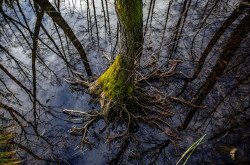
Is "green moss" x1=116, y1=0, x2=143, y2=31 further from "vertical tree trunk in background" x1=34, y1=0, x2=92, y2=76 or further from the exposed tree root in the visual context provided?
"vertical tree trunk in background" x1=34, y1=0, x2=92, y2=76

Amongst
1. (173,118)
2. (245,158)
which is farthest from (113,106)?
(245,158)

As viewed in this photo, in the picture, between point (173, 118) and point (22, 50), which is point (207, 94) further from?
point (22, 50)

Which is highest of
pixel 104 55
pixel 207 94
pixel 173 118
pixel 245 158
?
pixel 104 55

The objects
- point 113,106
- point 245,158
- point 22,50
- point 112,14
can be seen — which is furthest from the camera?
point 112,14

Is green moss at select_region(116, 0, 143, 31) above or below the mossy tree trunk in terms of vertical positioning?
above

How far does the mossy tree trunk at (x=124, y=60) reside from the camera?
3.09m

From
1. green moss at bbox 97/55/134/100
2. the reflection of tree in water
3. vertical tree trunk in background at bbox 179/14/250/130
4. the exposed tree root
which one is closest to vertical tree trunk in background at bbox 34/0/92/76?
the reflection of tree in water

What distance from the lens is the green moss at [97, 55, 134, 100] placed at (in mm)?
3924

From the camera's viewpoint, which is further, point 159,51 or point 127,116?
point 159,51

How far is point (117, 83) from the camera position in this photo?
4.09 m

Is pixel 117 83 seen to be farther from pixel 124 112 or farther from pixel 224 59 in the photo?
pixel 224 59

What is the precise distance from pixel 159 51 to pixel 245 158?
238cm

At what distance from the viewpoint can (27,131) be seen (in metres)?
4.49

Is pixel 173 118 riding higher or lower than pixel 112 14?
lower
